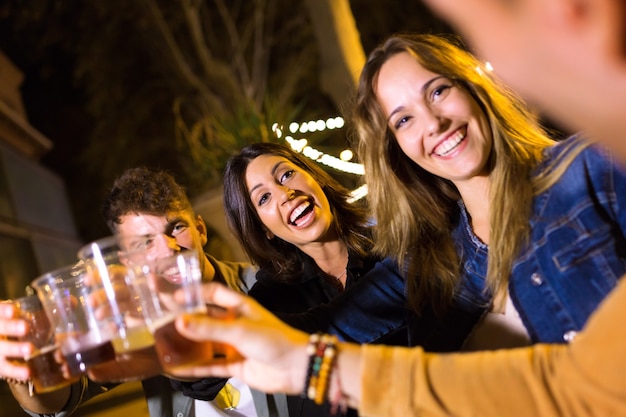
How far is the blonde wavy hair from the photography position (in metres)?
2.08

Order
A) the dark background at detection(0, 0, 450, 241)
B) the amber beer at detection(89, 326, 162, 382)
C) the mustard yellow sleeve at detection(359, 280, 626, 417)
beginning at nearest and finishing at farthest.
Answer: the mustard yellow sleeve at detection(359, 280, 626, 417), the amber beer at detection(89, 326, 162, 382), the dark background at detection(0, 0, 450, 241)

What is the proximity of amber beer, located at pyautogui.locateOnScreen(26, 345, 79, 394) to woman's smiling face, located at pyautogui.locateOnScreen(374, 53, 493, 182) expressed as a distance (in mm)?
1299

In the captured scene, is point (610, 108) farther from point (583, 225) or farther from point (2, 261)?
point (2, 261)

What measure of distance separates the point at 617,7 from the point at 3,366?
184cm

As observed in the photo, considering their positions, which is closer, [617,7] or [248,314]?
[617,7]

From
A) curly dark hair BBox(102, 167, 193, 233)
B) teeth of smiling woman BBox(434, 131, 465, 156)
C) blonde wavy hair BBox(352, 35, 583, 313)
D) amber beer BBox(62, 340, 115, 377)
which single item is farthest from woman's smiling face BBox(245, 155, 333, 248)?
amber beer BBox(62, 340, 115, 377)

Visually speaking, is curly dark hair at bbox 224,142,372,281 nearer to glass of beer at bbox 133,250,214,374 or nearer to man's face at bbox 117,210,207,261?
man's face at bbox 117,210,207,261

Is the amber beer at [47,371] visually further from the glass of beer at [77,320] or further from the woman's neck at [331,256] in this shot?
the woman's neck at [331,256]

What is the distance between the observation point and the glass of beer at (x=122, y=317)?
62.0 inches

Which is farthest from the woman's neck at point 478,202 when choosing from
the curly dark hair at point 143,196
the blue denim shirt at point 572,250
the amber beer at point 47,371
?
the curly dark hair at point 143,196

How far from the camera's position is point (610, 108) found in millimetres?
931

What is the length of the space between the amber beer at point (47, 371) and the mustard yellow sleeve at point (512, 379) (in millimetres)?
804

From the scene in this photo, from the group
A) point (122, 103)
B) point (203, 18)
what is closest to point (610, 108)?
point (203, 18)

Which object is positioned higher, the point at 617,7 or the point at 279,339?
the point at 617,7
